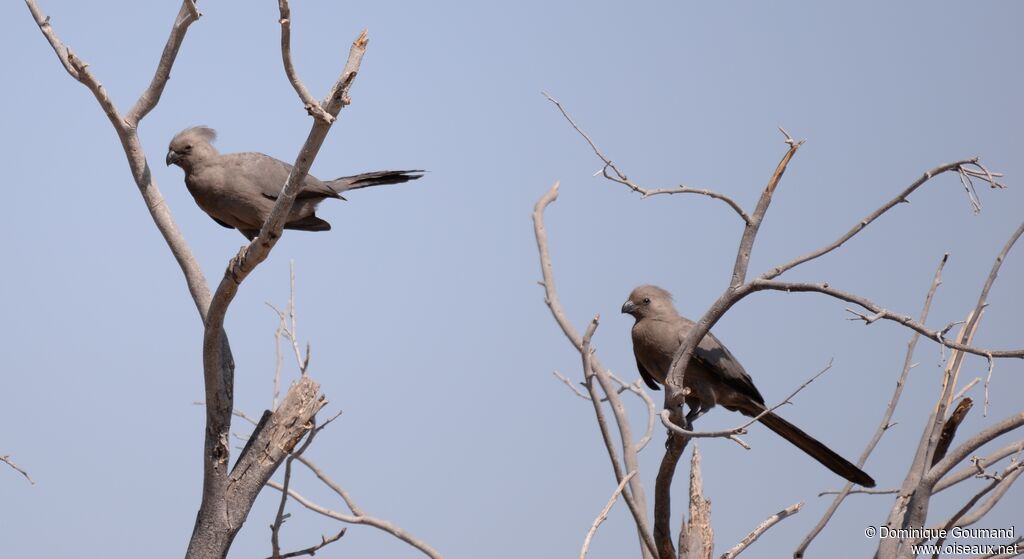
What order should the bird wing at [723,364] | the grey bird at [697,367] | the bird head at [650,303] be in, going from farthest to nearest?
the bird head at [650,303] < the bird wing at [723,364] < the grey bird at [697,367]

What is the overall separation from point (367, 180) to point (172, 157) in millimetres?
1336

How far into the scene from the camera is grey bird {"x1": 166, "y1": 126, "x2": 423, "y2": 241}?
20.7ft

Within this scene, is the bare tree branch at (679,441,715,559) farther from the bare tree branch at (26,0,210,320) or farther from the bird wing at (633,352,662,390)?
the bare tree branch at (26,0,210,320)

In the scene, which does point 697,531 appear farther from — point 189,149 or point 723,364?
point 189,149

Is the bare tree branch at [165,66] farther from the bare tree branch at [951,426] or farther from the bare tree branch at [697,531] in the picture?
the bare tree branch at [951,426]

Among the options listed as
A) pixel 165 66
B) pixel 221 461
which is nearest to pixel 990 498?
pixel 221 461

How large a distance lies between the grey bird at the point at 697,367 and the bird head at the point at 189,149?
3.10 m

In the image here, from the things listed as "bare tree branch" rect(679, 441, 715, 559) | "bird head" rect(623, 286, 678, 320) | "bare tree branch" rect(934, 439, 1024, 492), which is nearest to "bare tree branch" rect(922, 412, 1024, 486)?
"bare tree branch" rect(934, 439, 1024, 492)

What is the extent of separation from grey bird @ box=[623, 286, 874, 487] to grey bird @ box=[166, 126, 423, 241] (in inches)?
73.1

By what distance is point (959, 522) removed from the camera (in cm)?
485

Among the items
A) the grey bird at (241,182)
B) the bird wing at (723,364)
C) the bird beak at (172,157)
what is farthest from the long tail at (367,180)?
the bird wing at (723,364)

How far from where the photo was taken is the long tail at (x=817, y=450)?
17.7 feet

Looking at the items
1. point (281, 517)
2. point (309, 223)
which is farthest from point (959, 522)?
point (309, 223)

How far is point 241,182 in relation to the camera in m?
6.30
